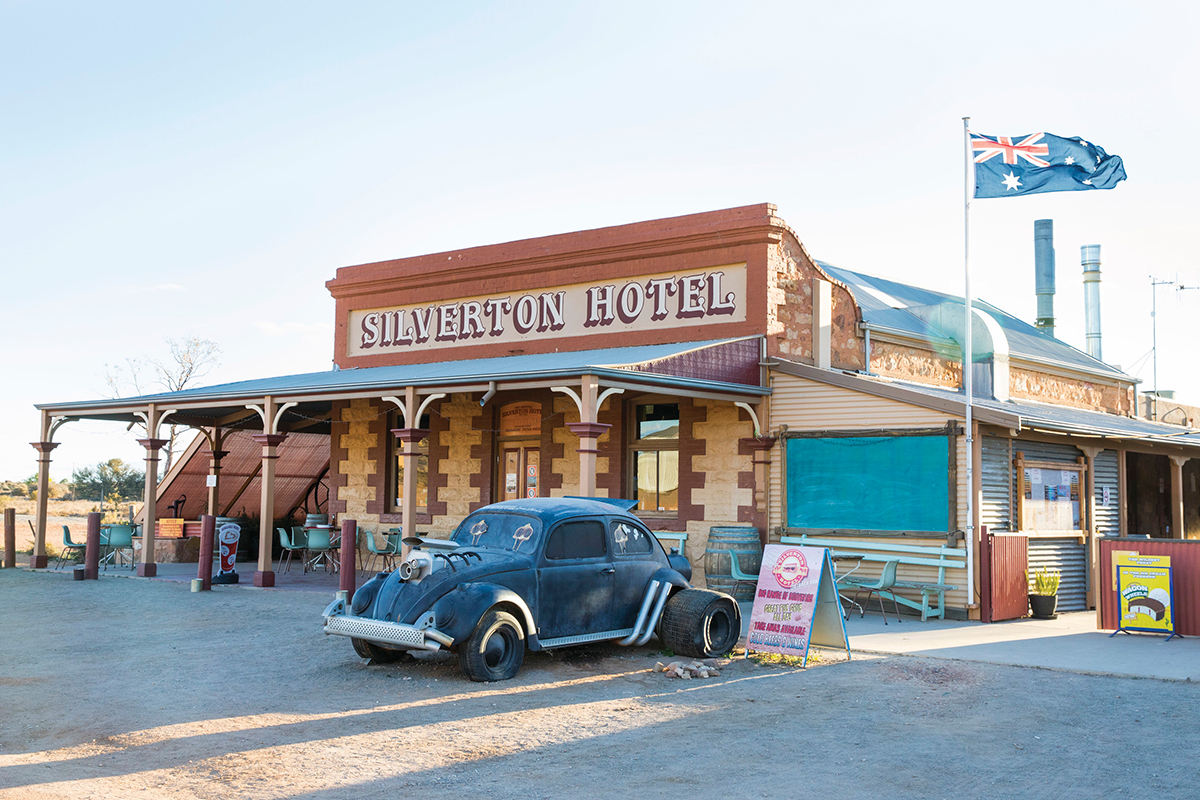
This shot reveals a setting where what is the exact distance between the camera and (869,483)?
14.6 meters

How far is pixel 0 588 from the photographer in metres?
17.2

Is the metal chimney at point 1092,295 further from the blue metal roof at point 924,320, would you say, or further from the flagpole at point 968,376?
the flagpole at point 968,376

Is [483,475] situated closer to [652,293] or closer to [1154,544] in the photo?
[652,293]

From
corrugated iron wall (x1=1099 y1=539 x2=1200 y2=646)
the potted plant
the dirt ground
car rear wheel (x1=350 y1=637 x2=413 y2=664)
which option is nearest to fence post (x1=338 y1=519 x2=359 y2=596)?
the dirt ground

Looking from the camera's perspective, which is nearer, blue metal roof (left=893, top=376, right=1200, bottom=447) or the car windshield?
the car windshield

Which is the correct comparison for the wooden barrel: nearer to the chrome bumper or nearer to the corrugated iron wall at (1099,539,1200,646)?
the corrugated iron wall at (1099,539,1200,646)

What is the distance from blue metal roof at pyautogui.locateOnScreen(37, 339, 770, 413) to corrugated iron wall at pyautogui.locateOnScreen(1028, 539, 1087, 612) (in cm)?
429

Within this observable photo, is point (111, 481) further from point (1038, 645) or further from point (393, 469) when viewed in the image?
point (1038, 645)

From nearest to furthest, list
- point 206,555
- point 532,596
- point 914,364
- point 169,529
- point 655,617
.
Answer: point 532,596
point 655,617
point 206,555
point 914,364
point 169,529

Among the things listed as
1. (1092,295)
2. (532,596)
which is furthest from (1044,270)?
(532,596)

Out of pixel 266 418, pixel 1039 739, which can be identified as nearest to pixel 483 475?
pixel 266 418

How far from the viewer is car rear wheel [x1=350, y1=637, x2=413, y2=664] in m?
9.72

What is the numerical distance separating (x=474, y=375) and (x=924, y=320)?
911 centimetres

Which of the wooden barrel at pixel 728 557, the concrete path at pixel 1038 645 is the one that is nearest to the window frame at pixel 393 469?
the wooden barrel at pixel 728 557
